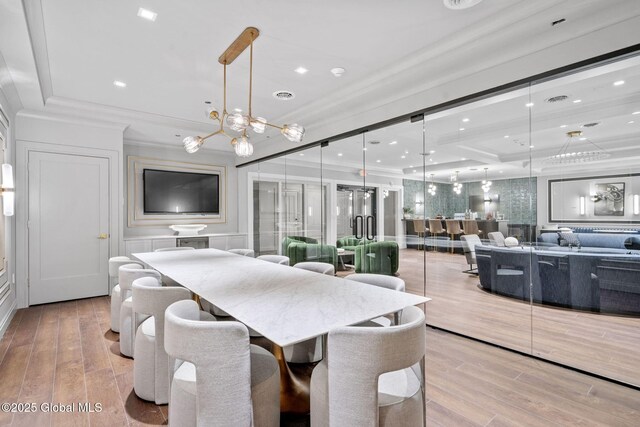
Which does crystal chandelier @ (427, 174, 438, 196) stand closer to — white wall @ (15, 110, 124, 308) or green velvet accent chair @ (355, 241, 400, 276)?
green velvet accent chair @ (355, 241, 400, 276)

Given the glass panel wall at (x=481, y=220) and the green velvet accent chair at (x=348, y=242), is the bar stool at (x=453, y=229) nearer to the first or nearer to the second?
the glass panel wall at (x=481, y=220)

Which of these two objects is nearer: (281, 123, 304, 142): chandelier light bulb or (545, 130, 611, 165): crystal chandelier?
(281, 123, 304, 142): chandelier light bulb

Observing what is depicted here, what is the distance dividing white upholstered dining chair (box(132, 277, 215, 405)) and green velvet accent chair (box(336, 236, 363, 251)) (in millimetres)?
3233

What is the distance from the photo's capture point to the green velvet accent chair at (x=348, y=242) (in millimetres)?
5133

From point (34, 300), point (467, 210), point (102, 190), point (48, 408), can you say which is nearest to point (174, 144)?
point (102, 190)

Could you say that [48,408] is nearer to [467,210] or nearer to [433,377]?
[433,377]

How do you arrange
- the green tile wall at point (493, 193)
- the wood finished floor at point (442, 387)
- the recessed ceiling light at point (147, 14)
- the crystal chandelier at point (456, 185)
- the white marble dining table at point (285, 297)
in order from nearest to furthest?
the white marble dining table at point (285, 297) < the wood finished floor at point (442, 387) < the recessed ceiling light at point (147, 14) < the green tile wall at point (493, 193) < the crystal chandelier at point (456, 185)

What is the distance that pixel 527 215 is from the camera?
2984mm

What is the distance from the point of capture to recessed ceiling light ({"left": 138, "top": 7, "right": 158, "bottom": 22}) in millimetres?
2374

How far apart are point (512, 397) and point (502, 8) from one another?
2.74m

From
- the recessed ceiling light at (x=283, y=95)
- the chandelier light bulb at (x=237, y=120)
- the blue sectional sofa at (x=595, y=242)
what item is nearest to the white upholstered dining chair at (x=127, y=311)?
the chandelier light bulb at (x=237, y=120)

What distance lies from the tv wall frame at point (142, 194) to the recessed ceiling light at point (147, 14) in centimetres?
399

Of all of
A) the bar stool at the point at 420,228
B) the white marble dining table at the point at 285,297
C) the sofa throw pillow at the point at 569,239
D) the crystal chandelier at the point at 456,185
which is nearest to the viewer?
the white marble dining table at the point at 285,297

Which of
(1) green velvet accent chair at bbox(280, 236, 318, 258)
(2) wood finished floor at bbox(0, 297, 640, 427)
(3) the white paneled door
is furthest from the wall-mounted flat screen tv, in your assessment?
(2) wood finished floor at bbox(0, 297, 640, 427)
